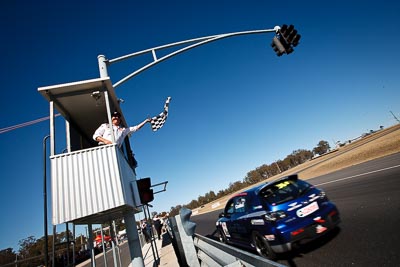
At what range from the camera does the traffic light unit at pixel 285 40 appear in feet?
27.9

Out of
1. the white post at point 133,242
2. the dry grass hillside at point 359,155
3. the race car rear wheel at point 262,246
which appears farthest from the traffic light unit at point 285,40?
the dry grass hillside at point 359,155

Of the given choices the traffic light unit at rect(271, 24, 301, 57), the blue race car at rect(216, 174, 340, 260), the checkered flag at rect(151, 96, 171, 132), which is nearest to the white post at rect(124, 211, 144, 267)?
the checkered flag at rect(151, 96, 171, 132)

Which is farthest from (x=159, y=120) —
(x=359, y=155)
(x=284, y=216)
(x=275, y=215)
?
(x=359, y=155)

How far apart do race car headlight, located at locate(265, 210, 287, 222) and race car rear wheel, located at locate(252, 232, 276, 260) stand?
584mm

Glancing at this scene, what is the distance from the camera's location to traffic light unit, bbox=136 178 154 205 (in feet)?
19.4

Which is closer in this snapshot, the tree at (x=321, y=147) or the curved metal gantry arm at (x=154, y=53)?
the curved metal gantry arm at (x=154, y=53)

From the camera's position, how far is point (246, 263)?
213 cm

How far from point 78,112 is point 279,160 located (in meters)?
133

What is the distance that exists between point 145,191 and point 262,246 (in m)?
3.10

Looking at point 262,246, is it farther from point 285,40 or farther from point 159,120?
point 285,40

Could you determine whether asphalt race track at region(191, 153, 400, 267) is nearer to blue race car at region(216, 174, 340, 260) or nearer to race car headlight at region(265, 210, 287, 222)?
blue race car at region(216, 174, 340, 260)

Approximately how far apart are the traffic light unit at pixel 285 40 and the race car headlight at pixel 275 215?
5.99 m

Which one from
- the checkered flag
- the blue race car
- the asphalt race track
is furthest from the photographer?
the checkered flag

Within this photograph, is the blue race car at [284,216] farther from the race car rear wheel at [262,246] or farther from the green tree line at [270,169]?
the green tree line at [270,169]
